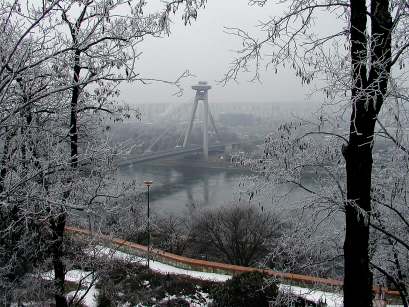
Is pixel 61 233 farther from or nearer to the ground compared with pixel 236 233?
farther from the ground

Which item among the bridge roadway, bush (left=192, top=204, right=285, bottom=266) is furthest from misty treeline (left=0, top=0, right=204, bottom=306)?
the bridge roadway

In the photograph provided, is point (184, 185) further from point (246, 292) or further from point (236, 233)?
point (246, 292)

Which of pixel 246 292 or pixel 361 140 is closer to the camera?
pixel 361 140

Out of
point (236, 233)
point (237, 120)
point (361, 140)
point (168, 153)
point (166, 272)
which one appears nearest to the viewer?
point (361, 140)

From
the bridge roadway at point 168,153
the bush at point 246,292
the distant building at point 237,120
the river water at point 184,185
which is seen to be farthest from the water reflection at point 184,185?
the distant building at point 237,120

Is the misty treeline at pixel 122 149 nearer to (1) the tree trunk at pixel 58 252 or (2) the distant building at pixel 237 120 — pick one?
(1) the tree trunk at pixel 58 252

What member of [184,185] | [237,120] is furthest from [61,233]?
[237,120]

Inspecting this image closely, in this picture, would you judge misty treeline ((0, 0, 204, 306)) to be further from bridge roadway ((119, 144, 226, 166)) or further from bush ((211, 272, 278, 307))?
bridge roadway ((119, 144, 226, 166))
